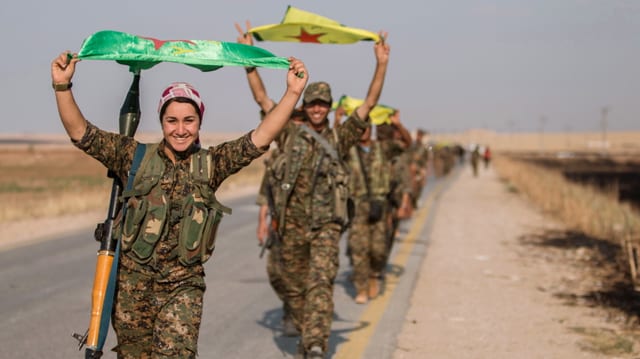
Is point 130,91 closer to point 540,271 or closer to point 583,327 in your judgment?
Answer: point 583,327

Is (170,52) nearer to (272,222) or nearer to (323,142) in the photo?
(323,142)

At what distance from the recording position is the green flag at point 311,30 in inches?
277

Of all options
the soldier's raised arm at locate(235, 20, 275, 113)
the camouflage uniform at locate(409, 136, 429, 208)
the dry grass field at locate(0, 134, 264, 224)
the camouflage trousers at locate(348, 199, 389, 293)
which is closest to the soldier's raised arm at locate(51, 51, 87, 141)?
the soldier's raised arm at locate(235, 20, 275, 113)

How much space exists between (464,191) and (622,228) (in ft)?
63.1

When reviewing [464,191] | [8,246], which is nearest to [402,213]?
[8,246]

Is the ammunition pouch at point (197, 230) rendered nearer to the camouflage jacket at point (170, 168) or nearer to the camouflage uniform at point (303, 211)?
the camouflage jacket at point (170, 168)

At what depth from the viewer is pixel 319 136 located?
22.8 ft

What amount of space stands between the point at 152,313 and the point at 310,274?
7.43 feet

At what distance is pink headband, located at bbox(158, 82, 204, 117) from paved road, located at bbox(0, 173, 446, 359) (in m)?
2.93

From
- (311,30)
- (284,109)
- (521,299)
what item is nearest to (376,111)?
(521,299)

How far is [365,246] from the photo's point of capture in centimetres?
950

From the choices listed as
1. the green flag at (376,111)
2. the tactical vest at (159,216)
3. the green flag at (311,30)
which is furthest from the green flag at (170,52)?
the green flag at (376,111)

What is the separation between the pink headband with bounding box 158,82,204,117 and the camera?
440 centimetres

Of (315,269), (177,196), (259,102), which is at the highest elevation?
(259,102)
